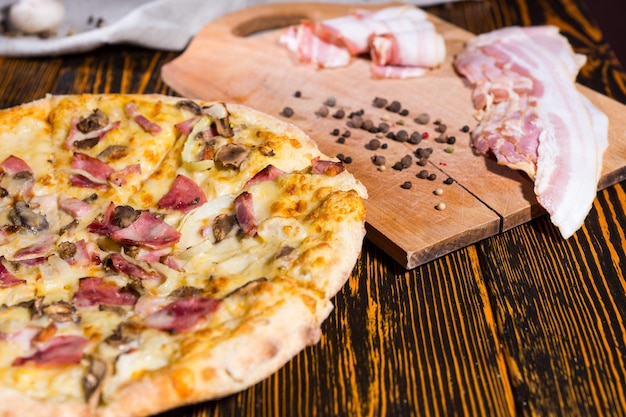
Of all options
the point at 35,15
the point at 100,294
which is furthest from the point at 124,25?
the point at 100,294

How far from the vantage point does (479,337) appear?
10.2ft

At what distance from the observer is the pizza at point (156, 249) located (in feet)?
8.31

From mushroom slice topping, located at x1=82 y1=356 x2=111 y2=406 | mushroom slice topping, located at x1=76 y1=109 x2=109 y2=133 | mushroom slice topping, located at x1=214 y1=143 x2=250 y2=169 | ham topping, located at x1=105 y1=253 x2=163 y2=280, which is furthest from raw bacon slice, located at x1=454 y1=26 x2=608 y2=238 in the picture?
mushroom slice topping, located at x1=82 y1=356 x2=111 y2=406

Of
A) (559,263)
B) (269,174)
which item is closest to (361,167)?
(269,174)

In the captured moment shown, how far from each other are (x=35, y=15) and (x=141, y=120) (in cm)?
215

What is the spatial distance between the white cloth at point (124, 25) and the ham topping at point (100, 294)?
3017 mm

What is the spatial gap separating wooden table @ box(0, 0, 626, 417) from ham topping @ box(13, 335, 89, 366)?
0.44 meters

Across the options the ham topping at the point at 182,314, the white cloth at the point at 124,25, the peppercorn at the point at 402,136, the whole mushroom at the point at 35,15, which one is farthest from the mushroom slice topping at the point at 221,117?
the whole mushroom at the point at 35,15

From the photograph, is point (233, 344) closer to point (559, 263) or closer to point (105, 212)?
point (105, 212)

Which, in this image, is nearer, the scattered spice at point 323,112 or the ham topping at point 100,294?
the ham topping at point 100,294

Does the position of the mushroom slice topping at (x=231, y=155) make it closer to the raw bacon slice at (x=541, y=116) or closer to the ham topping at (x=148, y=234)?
the ham topping at (x=148, y=234)

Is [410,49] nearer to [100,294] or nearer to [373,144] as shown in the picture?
[373,144]

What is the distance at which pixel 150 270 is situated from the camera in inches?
118

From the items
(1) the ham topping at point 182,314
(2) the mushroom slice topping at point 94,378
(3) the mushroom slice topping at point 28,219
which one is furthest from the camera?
(3) the mushroom slice topping at point 28,219
